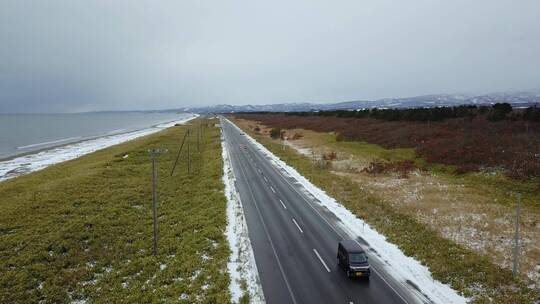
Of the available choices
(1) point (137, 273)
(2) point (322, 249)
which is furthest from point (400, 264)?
(1) point (137, 273)

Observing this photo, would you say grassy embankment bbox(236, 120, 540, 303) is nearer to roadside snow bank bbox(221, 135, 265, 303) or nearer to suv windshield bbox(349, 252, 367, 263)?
suv windshield bbox(349, 252, 367, 263)

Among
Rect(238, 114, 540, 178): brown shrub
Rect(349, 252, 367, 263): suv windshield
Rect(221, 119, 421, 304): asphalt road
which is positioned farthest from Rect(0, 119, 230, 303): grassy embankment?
Rect(238, 114, 540, 178): brown shrub

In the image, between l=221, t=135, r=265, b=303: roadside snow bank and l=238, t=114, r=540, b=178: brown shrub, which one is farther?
l=238, t=114, r=540, b=178: brown shrub

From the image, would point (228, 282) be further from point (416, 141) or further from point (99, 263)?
point (416, 141)

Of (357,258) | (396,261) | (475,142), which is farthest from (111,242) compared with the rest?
(475,142)

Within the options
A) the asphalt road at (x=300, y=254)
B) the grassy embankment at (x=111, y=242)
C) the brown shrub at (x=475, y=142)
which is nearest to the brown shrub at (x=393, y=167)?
the brown shrub at (x=475, y=142)

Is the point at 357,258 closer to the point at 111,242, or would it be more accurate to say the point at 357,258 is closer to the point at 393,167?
the point at 111,242
